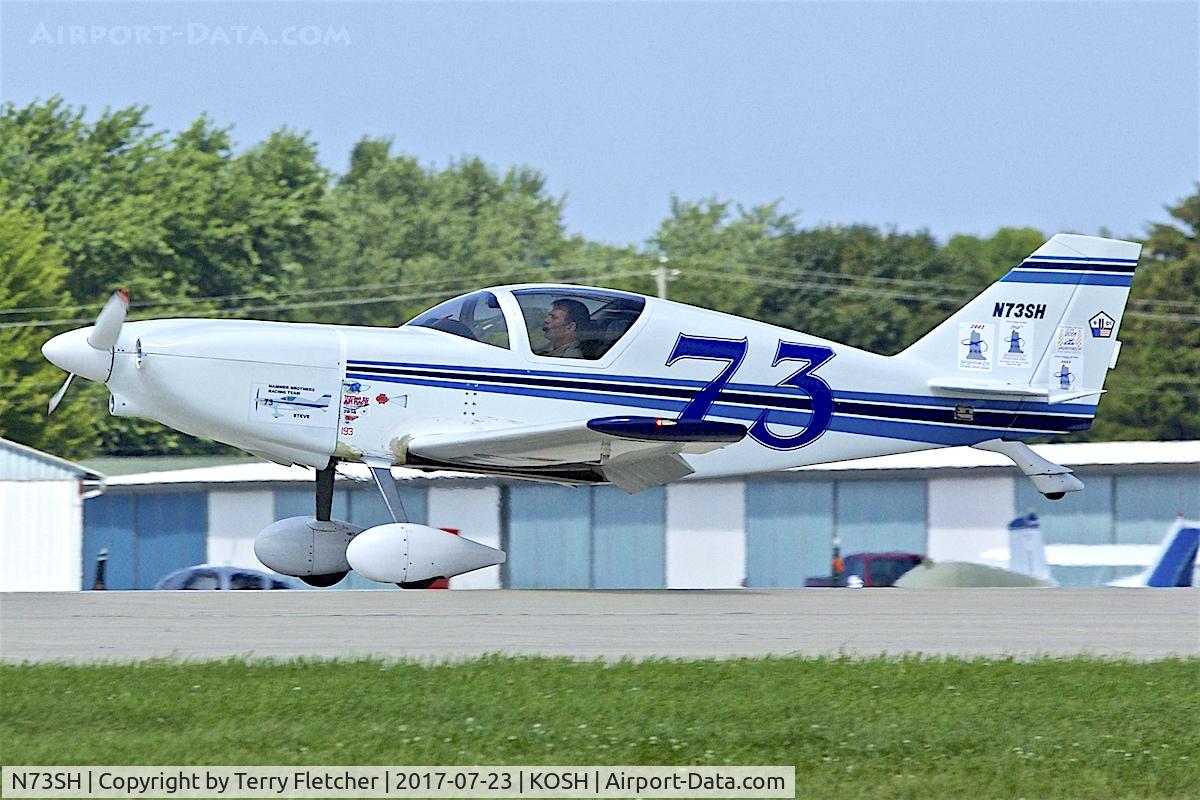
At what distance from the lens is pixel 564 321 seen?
42.1ft

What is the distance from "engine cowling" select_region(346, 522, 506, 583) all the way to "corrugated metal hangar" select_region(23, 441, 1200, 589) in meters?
22.3

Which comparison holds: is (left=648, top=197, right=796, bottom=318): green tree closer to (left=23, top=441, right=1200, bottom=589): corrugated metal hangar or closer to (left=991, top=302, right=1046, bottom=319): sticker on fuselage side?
(left=23, top=441, right=1200, bottom=589): corrugated metal hangar

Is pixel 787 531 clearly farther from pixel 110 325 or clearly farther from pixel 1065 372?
pixel 110 325

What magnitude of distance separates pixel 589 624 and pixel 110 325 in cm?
458

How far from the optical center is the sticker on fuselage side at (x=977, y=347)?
14.0 m

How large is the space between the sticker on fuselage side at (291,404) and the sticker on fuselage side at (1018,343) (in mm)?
5629

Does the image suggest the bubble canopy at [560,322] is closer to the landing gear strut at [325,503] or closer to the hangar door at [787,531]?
the landing gear strut at [325,503]

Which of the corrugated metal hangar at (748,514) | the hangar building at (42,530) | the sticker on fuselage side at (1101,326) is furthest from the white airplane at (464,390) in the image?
the hangar building at (42,530)

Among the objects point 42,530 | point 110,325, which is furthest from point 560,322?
point 42,530

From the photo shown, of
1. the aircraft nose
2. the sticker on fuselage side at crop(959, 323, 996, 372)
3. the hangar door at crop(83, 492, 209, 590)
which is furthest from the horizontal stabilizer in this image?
the hangar door at crop(83, 492, 209, 590)

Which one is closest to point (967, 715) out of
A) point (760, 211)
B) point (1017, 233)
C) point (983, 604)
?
point (983, 604)

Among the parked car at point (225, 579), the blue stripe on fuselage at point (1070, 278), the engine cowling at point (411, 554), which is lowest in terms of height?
the parked car at point (225, 579)

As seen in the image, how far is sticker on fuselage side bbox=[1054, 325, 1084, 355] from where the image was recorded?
46.1 ft

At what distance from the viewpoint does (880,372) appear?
1388cm
